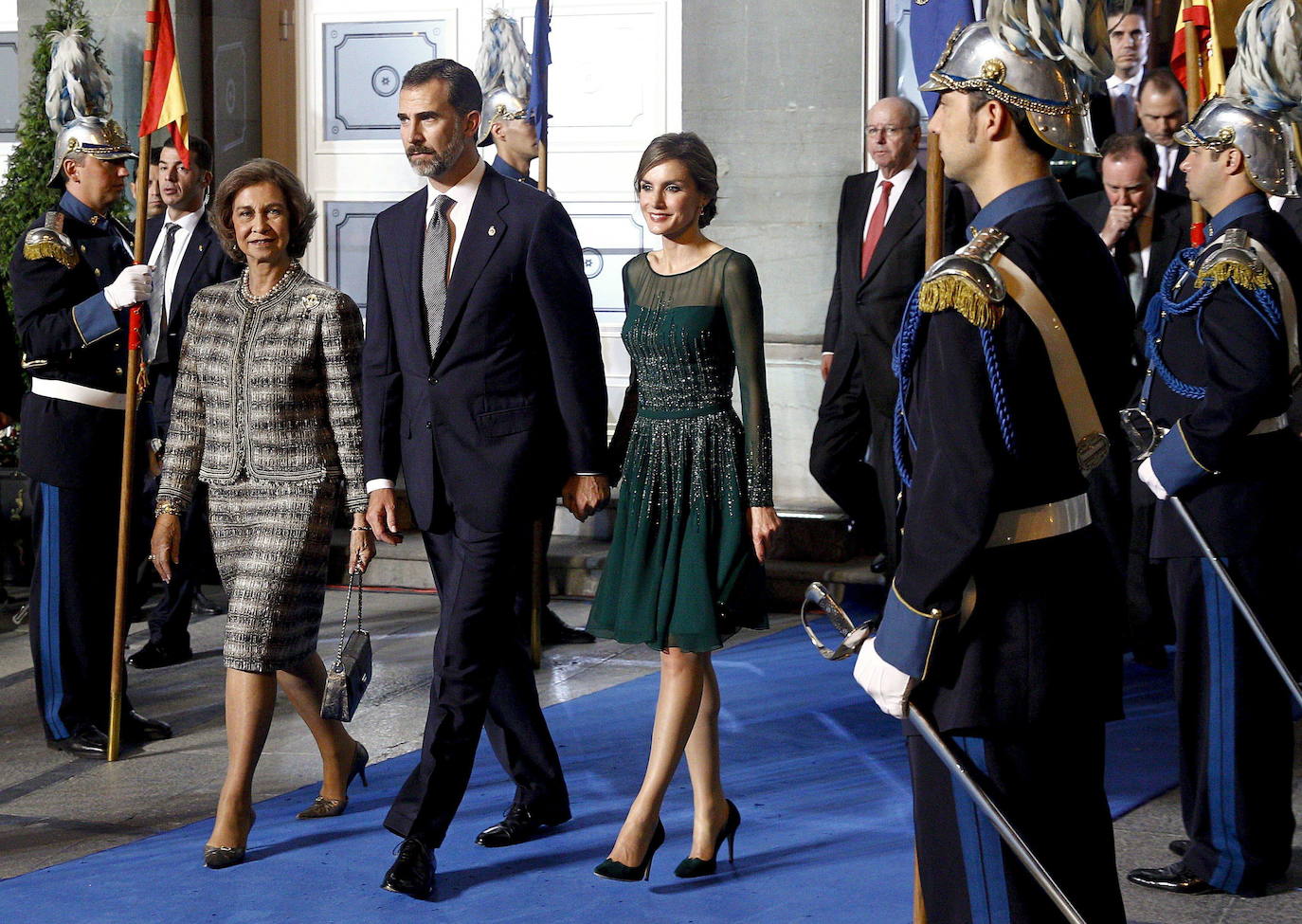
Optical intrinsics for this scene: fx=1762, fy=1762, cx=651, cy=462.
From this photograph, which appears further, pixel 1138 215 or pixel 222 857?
pixel 1138 215

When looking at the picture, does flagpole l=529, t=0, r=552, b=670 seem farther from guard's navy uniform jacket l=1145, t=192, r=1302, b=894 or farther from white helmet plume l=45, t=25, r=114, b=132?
guard's navy uniform jacket l=1145, t=192, r=1302, b=894

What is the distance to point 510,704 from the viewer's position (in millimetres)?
4496

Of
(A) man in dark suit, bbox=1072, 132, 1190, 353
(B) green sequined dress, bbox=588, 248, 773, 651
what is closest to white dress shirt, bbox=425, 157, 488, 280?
(B) green sequined dress, bbox=588, 248, 773, 651

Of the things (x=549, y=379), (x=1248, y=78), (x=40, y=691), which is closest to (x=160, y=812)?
(x=40, y=691)

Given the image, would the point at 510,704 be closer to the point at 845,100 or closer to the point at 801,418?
the point at 801,418

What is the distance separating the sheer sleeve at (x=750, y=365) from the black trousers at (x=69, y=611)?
2454mm

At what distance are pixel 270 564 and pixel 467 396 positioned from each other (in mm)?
693

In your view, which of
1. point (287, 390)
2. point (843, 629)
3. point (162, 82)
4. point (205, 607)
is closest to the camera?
point (843, 629)

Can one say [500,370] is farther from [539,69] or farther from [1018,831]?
[539,69]

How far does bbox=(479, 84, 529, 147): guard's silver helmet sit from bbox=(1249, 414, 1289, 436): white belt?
11.9 ft

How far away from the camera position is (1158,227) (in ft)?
21.8

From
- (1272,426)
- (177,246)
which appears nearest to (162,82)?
(177,246)

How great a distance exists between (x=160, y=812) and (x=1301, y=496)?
3126mm

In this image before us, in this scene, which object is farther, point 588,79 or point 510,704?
point 588,79
